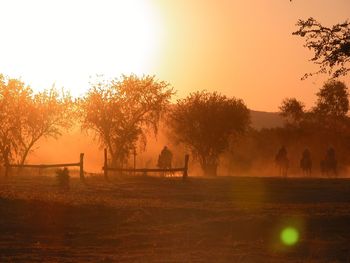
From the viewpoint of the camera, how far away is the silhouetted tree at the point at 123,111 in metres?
63.4

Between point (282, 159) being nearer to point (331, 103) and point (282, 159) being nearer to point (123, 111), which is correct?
point (123, 111)

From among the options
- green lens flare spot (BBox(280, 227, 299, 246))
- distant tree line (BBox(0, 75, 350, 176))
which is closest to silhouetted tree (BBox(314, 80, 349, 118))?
distant tree line (BBox(0, 75, 350, 176))

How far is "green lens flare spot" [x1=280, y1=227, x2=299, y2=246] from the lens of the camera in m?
19.1

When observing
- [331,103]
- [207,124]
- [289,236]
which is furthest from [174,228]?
[331,103]

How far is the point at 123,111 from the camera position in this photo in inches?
2527

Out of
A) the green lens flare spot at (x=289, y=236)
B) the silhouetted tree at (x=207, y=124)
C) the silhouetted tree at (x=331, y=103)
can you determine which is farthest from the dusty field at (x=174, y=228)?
the silhouetted tree at (x=331, y=103)

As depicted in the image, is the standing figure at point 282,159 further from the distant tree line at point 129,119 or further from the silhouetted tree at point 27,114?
the silhouetted tree at point 27,114

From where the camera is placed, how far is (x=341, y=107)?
89812mm

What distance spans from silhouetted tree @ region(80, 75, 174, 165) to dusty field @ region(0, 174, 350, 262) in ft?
90.6

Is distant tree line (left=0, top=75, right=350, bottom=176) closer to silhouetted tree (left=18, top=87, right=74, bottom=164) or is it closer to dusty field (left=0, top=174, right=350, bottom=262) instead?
silhouetted tree (left=18, top=87, right=74, bottom=164)

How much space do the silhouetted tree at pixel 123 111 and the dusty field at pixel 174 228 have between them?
27626 millimetres

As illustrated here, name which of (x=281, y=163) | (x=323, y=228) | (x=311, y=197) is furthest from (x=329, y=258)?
(x=281, y=163)

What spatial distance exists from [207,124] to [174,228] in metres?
48.3

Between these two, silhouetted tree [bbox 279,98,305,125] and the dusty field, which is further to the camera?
silhouetted tree [bbox 279,98,305,125]
